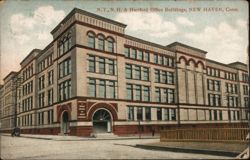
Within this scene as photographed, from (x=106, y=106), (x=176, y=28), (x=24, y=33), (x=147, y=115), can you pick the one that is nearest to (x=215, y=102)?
(x=147, y=115)

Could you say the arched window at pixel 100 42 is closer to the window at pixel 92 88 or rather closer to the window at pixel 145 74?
the window at pixel 92 88

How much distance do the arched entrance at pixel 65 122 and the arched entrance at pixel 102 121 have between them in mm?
3980

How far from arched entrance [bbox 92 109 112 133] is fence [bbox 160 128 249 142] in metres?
13.1

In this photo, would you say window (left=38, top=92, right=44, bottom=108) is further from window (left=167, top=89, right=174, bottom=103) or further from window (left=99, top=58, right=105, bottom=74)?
window (left=167, top=89, right=174, bottom=103)

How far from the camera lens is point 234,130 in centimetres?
1772

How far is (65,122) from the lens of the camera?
37.2 m

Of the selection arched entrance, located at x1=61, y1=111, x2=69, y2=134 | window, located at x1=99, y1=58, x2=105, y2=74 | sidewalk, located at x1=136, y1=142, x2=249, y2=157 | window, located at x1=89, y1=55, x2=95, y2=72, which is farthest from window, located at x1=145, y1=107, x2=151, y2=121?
sidewalk, located at x1=136, y1=142, x2=249, y2=157

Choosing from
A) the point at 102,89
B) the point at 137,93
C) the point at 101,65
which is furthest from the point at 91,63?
the point at 137,93

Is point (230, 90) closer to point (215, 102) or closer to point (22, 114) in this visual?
point (215, 102)

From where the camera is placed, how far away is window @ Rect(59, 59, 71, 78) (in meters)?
33.9

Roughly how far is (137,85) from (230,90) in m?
13.1

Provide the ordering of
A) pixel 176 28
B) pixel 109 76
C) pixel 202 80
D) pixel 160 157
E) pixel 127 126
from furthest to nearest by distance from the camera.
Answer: pixel 202 80 < pixel 127 126 < pixel 109 76 < pixel 176 28 < pixel 160 157

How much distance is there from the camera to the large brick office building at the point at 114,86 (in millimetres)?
32156

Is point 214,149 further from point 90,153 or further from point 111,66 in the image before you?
point 111,66
